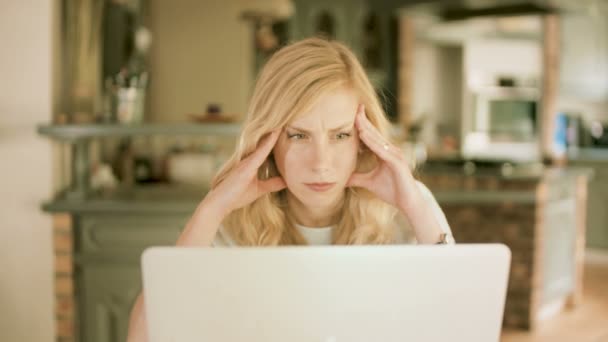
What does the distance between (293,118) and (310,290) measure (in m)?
0.53

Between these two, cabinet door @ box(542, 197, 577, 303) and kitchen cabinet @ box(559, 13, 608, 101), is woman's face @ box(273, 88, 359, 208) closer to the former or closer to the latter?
cabinet door @ box(542, 197, 577, 303)

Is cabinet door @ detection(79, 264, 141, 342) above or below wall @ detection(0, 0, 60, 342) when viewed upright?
below

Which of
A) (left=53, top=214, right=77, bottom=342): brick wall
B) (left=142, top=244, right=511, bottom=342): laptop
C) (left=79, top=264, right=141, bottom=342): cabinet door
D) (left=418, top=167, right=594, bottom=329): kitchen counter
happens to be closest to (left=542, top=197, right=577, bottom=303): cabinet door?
(left=418, top=167, right=594, bottom=329): kitchen counter

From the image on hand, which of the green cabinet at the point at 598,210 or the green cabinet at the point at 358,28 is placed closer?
the green cabinet at the point at 358,28

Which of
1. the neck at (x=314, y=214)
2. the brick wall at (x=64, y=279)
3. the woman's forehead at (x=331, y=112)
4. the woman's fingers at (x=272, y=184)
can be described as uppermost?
A: the woman's forehead at (x=331, y=112)

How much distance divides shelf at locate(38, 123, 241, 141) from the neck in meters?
1.31

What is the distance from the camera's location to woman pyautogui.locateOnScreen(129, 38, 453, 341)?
4.10 feet

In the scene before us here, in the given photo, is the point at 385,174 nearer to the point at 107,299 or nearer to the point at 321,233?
the point at 321,233

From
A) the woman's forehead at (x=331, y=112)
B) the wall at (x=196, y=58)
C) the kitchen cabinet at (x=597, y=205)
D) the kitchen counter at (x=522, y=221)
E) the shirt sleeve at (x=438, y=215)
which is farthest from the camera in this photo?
the kitchen cabinet at (x=597, y=205)

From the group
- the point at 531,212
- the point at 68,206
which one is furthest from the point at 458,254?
the point at 531,212

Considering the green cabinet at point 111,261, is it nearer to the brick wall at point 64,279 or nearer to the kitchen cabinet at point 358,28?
the brick wall at point 64,279

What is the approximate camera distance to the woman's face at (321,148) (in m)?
1.25

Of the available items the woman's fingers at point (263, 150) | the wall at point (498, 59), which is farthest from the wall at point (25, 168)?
the wall at point (498, 59)

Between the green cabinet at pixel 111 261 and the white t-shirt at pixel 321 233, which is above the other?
the white t-shirt at pixel 321 233
